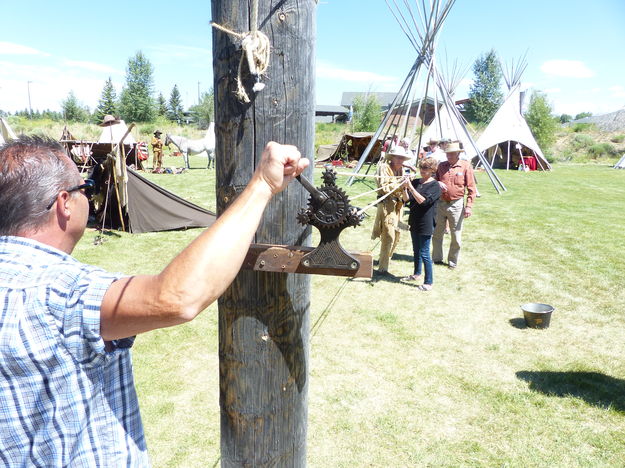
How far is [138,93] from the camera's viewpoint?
203ft

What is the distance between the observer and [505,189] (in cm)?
1480

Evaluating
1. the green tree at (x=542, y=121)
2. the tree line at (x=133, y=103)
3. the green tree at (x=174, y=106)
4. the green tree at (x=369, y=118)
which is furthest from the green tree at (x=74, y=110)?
the green tree at (x=542, y=121)

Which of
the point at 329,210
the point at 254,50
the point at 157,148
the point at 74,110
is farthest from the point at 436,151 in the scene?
the point at 74,110

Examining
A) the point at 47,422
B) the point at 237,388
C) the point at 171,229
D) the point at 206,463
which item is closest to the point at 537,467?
the point at 206,463

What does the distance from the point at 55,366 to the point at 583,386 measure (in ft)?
14.0

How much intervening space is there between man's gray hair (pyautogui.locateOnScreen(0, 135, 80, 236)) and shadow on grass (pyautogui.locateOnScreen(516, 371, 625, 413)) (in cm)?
404

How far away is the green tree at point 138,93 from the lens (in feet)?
197

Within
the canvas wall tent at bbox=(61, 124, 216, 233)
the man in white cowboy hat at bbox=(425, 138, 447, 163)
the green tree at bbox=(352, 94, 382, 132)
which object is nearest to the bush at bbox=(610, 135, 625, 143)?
the green tree at bbox=(352, 94, 382, 132)

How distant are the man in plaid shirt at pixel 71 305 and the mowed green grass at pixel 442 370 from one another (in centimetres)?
215

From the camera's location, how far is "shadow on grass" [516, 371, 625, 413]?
3.74 metres

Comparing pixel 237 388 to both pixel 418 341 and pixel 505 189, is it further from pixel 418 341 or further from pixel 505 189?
pixel 505 189

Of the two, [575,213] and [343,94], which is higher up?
[343,94]

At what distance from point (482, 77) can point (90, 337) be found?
271 feet

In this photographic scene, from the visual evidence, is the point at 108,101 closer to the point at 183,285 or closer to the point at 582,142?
the point at 582,142
